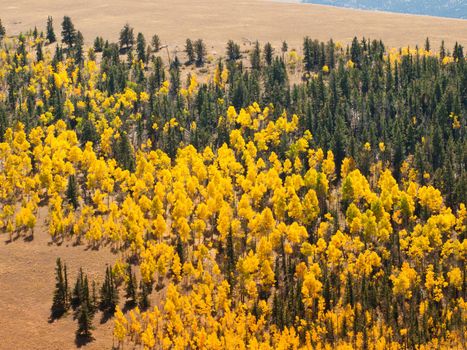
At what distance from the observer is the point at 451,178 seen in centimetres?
19762

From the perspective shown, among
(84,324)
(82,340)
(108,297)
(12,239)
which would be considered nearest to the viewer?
(82,340)

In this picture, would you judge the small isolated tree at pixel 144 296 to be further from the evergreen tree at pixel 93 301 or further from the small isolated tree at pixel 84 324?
the small isolated tree at pixel 84 324

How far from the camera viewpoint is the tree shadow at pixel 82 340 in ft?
453

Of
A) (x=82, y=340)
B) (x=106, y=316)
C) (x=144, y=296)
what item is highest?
(x=144, y=296)

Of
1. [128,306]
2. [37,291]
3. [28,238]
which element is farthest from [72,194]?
[128,306]

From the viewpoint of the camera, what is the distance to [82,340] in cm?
13938

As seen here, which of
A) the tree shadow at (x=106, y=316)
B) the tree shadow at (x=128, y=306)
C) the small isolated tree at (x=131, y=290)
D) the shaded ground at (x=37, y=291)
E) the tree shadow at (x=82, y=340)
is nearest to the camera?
the tree shadow at (x=82, y=340)

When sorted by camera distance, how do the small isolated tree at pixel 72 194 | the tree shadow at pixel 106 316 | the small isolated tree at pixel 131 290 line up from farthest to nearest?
1. the small isolated tree at pixel 72 194
2. the small isolated tree at pixel 131 290
3. the tree shadow at pixel 106 316

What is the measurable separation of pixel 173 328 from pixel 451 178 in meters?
111

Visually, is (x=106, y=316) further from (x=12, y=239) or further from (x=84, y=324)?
(x=12, y=239)

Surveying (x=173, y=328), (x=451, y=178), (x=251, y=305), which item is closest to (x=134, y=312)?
(x=173, y=328)

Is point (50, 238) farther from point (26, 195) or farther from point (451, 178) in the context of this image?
point (451, 178)

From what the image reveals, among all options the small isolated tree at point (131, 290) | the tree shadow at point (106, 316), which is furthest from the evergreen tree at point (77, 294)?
the small isolated tree at point (131, 290)

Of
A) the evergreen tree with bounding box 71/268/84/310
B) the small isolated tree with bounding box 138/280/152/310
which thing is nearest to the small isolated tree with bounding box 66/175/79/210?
the evergreen tree with bounding box 71/268/84/310
